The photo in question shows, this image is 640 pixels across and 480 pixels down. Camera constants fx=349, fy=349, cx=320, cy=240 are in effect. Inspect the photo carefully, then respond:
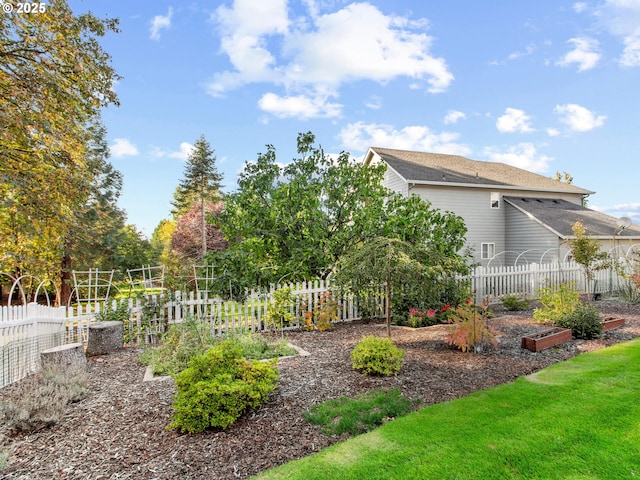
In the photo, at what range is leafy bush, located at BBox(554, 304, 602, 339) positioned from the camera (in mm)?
6840

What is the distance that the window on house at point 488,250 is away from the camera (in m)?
18.4

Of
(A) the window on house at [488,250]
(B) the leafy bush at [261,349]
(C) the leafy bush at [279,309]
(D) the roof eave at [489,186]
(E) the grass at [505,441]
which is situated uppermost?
(D) the roof eave at [489,186]

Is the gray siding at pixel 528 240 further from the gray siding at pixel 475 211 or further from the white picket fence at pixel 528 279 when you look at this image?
the white picket fence at pixel 528 279

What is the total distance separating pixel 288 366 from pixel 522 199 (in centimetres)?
1911

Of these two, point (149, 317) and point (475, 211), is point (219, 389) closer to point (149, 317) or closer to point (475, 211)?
point (149, 317)

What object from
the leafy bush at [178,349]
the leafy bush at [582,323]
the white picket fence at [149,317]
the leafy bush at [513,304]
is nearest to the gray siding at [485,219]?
the white picket fence at [149,317]

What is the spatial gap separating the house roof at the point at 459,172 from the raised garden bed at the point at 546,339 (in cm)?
1058

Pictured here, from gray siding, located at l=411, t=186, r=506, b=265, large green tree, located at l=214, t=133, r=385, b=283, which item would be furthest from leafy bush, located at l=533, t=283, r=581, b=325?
gray siding, located at l=411, t=186, r=506, b=265

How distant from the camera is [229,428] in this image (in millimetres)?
3328

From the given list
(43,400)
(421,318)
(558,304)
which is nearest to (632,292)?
(558,304)

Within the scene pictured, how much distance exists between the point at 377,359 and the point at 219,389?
2.13 m

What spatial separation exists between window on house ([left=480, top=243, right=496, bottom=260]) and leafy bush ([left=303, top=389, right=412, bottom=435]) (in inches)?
644

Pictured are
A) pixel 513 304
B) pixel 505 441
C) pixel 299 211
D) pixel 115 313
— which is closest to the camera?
pixel 505 441

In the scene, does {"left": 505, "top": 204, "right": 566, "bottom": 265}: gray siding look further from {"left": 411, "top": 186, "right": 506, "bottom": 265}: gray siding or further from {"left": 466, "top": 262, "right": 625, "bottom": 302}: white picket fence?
{"left": 466, "top": 262, "right": 625, "bottom": 302}: white picket fence
